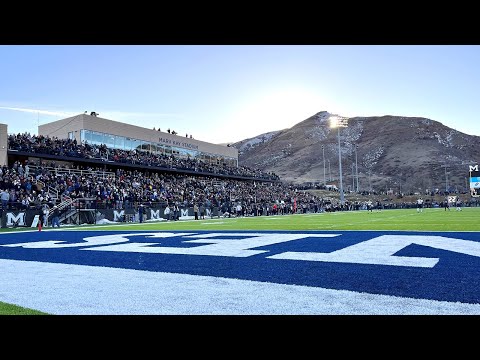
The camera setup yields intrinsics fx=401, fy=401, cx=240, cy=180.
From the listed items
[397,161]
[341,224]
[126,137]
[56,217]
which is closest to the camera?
[341,224]

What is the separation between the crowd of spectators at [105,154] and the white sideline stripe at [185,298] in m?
30.7

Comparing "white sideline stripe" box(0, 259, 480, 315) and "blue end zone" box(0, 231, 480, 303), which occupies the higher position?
"blue end zone" box(0, 231, 480, 303)

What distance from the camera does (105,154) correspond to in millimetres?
40562

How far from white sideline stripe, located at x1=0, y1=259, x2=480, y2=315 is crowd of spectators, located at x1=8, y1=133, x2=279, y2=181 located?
30.7m

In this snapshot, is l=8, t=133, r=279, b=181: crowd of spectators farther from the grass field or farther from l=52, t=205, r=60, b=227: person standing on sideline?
the grass field

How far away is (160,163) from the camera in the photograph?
47406mm

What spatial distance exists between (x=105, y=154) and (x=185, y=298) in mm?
Result: 38295

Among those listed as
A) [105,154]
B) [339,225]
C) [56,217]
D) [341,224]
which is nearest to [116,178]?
[105,154]

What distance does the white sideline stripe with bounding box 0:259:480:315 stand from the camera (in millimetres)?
4125

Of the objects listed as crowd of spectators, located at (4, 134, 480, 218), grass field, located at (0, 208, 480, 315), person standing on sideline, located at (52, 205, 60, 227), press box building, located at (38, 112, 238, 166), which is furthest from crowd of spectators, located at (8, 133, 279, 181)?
grass field, located at (0, 208, 480, 315)

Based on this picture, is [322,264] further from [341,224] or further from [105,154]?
[105,154]

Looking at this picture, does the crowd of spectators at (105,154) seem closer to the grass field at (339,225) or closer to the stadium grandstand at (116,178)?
the stadium grandstand at (116,178)
